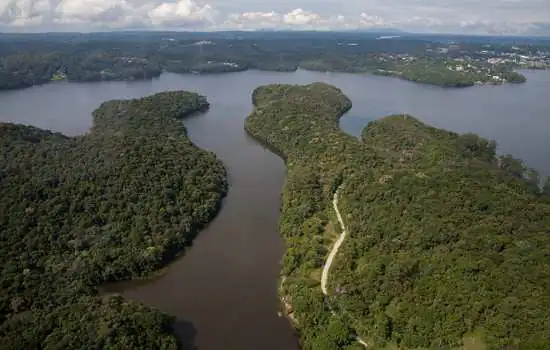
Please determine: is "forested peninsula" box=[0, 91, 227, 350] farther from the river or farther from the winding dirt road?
the winding dirt road

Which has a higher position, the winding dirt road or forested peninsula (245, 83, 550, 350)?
forested peninsula (245, 83, 550, 350)

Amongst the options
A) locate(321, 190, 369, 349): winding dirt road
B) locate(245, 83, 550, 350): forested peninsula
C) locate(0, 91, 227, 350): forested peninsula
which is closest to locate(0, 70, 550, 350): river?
locate(0, 91, 227, 350): forested peninsula

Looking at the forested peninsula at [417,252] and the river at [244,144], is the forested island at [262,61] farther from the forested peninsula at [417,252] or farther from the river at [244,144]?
the forested peninsula at [417,252]

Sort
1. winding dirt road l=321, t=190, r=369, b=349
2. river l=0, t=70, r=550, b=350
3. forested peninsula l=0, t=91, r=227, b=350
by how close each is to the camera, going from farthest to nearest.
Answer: river l=0, t=70, r=550, b=350
winding dirt road l=321, t=190, r=369, b=349
forested peninsula l=0, t=91, r=227, b=350

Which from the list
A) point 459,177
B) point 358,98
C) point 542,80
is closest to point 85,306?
point 459,177

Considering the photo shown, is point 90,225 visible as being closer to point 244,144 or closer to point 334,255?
point 334,255

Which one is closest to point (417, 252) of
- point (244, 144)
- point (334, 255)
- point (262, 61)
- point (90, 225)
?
point (334, 255)

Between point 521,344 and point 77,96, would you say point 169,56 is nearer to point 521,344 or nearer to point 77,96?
point 77,96
